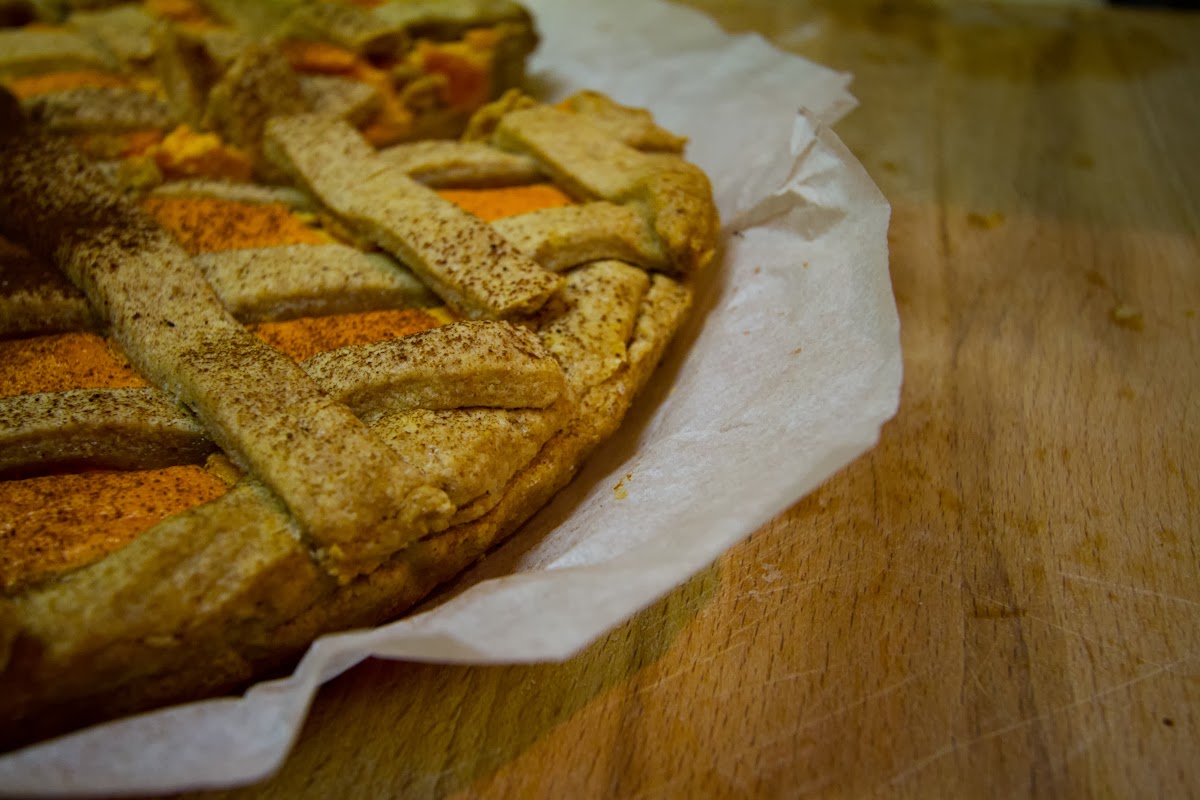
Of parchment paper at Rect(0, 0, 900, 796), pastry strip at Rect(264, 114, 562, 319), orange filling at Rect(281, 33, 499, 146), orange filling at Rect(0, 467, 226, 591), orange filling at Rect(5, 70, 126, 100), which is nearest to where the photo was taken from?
parchment paper at Rect(0, 0, 900, 796)

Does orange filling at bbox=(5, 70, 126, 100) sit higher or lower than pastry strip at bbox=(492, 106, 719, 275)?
higher

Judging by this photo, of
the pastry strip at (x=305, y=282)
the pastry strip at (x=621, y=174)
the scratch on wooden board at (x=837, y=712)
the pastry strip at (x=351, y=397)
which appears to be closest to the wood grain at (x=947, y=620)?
the scratch on wooden board at (x=837, y=712)

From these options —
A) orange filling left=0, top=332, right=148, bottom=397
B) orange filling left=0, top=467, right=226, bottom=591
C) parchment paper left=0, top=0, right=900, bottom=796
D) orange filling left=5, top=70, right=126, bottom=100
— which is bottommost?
parchment paper left=0, top=0, right=900, bottom=796

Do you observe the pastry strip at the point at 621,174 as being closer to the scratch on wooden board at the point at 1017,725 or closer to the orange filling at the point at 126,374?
the orange filling at the point at 126,374

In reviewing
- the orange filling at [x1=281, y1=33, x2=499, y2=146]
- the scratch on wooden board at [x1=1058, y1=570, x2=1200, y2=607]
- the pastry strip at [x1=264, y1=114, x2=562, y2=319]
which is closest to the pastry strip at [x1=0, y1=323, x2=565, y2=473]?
the pastry strip at [x1=264, y1=114, x2=562, y2=319]

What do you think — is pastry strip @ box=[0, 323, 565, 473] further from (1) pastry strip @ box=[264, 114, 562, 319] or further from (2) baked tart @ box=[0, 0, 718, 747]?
(1) pastry strip @ box=[264, 114, 562, 319]

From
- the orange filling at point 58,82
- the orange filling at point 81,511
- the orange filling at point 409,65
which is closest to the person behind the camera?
the orange filling at point 81,511

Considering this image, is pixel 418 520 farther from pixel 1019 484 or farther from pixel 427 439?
pixel 1019 484

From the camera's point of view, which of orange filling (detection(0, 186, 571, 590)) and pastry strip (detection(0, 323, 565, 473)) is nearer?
orange filling (detection(0, 186, 571, 590))

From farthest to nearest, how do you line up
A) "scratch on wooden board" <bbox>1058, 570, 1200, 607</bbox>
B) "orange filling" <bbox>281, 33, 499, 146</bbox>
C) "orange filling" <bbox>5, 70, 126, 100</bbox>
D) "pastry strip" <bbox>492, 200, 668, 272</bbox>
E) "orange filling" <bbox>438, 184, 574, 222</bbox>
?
"orange filling" <bbox>281, 33, 499, 146</bbox>
"orange filling" <bbox>5, 70, 126, 100</bbox>
"orange filling" <bbox>438, 184, 574, 222</bbox>
"pastry strip" <bbox>492, 200, 668, 272</bbox>
"scratch on wooden board" <bbox>1058, 570, 1200, 607</bbox>
